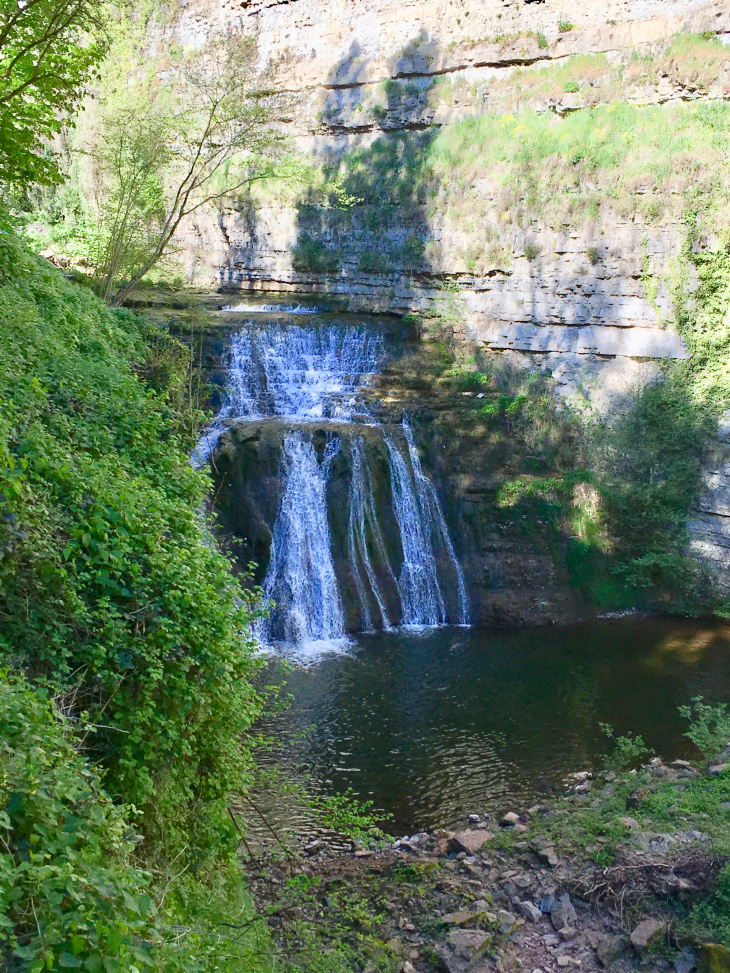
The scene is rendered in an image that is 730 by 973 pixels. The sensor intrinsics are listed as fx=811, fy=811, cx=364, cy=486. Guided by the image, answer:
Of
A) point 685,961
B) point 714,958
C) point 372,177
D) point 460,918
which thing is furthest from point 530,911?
point 372,177

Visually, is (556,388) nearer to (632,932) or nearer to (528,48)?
(528,48)

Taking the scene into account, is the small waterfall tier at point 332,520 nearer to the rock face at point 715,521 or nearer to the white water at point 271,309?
the white water at point 271,309

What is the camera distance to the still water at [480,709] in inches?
365

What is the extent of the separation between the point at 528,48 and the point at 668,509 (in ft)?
42.4

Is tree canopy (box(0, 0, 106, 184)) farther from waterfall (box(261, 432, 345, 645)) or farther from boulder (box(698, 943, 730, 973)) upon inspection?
boulder (box(698, 943, 730, 973))

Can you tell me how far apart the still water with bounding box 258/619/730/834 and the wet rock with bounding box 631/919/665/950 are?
247cm

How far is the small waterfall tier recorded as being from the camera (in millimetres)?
13883

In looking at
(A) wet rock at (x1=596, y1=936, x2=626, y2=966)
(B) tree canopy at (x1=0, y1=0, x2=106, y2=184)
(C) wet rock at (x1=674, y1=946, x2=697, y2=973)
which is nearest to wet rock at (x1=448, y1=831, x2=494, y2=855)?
(A) wet rock at (x1=596, y1=936, x2=626, y2=966)

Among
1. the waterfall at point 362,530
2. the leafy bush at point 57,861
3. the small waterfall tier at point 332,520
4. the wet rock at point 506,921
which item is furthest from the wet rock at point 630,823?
the waterfall at point 362,530

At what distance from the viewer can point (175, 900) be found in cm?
495

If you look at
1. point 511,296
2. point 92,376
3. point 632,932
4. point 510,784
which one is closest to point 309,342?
point 511,296

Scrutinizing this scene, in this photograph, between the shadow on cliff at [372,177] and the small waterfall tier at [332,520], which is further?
the shadow on cliff at [372,177]

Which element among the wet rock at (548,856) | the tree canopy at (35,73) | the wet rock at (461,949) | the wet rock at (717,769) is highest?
the tree canopy at (35,73)

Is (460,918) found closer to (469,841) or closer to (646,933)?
(469,841)
